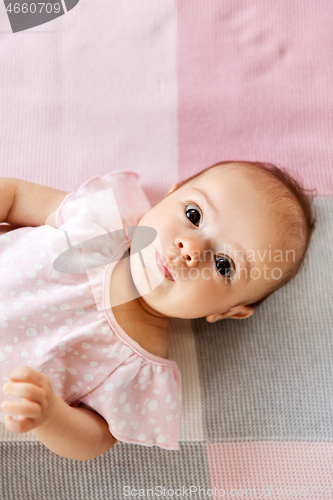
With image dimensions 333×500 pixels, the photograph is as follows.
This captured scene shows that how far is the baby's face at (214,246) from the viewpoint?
76 cm

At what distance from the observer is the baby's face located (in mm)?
760

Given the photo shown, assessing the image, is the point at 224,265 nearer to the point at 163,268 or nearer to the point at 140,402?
the point at 163,268

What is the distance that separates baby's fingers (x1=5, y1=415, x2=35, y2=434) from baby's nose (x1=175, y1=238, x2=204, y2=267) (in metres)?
0.36

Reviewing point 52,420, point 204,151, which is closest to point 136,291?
point 52,420

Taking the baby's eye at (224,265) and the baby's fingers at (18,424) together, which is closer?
the baby's fingers at (18,424)

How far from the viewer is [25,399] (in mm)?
601

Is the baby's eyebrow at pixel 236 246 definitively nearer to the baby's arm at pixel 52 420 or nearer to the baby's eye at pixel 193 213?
the baby's eye at pixel 193 213

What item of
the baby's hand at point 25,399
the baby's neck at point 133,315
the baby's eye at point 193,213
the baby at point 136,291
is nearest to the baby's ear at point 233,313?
the baby at point 136,291

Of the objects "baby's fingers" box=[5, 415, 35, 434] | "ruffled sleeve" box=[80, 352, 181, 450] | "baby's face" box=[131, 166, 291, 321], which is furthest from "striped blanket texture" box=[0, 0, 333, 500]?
"baby's fingers" box=[5, 415, 35, 434]

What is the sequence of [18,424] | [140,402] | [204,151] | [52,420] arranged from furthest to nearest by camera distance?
[204,151] → [140,402] → [52,420] → [18,424]

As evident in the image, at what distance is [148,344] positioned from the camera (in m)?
0.87

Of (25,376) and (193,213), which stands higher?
(193,213)

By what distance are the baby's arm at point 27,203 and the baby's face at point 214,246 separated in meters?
0.27

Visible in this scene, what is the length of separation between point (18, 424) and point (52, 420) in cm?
14
